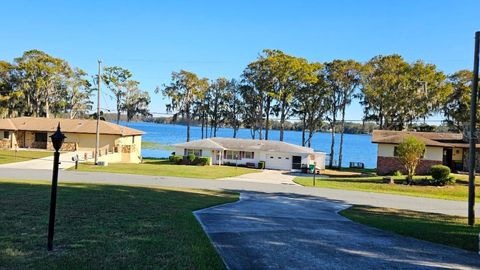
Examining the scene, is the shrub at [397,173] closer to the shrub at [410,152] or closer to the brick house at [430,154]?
the brick house at [430,154]

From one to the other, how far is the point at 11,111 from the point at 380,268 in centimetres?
6585

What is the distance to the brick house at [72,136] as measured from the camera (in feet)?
150

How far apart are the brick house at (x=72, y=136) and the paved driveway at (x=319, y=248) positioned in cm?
3709

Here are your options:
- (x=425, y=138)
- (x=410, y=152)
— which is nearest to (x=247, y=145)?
(x=425, y=138)

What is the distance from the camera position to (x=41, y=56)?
57.5m

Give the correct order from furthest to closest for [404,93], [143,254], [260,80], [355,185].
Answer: [260,80], [404,93], [355,185], [143,254]

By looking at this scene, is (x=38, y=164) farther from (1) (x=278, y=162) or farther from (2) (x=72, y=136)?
(1) (x=278, y=162)

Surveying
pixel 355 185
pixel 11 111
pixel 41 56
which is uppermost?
pixel 41 56

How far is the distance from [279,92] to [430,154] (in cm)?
2286

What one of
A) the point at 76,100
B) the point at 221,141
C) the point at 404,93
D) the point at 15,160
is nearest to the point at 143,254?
the point at 15,160

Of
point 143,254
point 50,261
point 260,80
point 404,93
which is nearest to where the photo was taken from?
point 50,261

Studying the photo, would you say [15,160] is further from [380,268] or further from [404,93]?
[404,93]

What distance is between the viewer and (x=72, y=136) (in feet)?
154

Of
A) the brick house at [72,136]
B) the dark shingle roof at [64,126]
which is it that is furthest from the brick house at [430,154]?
the dark shingle roof at [64,126]
